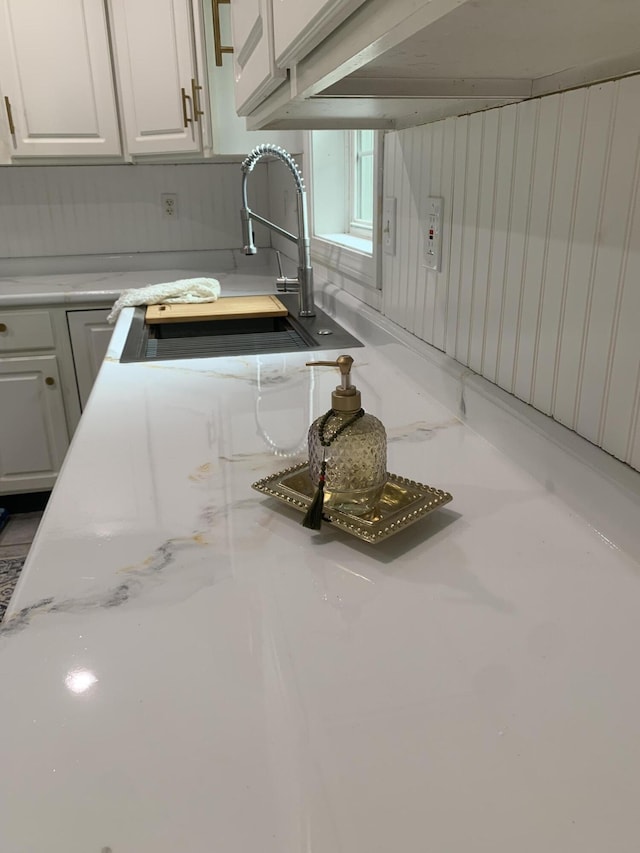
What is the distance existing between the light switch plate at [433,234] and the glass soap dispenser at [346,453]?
487 mm

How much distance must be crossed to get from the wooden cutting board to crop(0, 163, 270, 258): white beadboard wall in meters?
1.00

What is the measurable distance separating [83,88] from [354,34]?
→ 2181 millimetres

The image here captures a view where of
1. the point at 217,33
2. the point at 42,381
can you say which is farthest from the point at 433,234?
the point at 42,381

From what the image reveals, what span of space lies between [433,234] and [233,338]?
0.66 meters

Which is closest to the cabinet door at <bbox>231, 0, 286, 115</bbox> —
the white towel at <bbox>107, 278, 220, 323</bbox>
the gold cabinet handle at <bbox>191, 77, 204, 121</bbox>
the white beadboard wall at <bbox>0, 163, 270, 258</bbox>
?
the white towel at <bbox>107, 278, 220, 323</bbox>

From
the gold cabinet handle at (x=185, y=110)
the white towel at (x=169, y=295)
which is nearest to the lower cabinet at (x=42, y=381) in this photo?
the white towel at (x=169, y=295)

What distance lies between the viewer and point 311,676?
473 mm

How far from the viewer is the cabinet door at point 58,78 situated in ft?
7.27

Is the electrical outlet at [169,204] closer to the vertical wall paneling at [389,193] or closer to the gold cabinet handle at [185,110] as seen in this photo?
the gold cabinet handle at [185,110]

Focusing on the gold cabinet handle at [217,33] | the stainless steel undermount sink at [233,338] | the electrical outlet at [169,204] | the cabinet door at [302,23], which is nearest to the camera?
the cabinet door at [302,23]

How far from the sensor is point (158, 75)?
7.42ft

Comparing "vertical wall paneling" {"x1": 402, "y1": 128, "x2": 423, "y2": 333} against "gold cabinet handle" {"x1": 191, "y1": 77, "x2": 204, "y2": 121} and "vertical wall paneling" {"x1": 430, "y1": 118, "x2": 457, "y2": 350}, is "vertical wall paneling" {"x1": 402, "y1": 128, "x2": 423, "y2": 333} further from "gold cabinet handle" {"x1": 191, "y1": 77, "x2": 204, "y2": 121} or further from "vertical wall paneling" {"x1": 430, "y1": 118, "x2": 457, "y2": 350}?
"gold cabinet handle" {"x1": 191, "y1": 77, "x2": 204, "y2": 121}

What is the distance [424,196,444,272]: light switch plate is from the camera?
108 cm

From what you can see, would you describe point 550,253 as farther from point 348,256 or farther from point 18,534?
point 18,534
